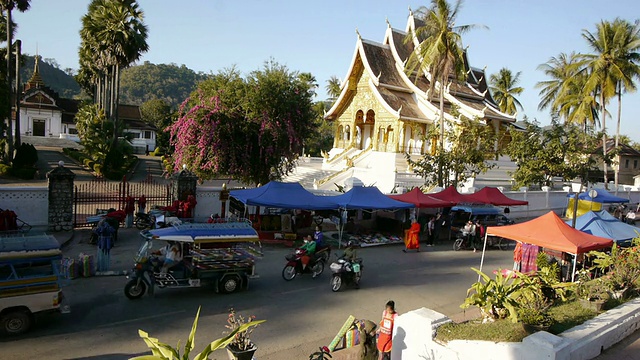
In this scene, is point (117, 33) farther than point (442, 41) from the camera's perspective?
Yes

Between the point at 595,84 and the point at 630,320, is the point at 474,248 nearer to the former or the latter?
the point at 630,320

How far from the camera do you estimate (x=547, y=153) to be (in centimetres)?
2827

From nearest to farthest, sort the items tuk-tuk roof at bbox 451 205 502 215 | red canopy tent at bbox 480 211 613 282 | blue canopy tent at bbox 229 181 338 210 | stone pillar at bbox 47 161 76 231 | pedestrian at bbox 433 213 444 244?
red canopy tent at bbox 480 211 613 282, stone pillar at bbox 47 161 76 231, blue canopy tent at bbox 229 181 338 210, pedestrian at bbox 433 213 444 244, tuk-tuk roof at bbox 451 205 502 215

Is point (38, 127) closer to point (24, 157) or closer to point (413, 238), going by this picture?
point (24, 157)

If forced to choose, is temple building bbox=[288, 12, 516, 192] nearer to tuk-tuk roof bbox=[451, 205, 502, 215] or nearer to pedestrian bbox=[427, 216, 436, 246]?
tuk-tuk roof bbox=[451, 205, 502, 215]

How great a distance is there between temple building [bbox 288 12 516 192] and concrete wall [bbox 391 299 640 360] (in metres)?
23.2

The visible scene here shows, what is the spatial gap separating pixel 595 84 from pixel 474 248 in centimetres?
2464

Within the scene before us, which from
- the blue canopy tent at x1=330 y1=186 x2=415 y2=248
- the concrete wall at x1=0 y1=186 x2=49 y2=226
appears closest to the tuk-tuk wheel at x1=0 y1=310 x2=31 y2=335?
the concrete wall at x1=0 y1=186 x2=49 y2=226

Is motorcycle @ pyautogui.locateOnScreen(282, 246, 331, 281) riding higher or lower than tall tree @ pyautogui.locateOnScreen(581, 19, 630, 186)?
lower

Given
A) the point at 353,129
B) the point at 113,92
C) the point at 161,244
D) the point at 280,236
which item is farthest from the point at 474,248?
the point at 113,92

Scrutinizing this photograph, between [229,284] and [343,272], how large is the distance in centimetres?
269

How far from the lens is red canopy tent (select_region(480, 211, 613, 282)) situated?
10.3m

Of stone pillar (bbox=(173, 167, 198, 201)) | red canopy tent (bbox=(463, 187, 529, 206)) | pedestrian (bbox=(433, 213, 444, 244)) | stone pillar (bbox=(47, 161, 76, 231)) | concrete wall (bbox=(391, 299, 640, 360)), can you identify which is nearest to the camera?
concrete wall (bbox=(391, 299, 640, 360))

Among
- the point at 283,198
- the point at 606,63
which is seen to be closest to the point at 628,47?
the point at 606,63
